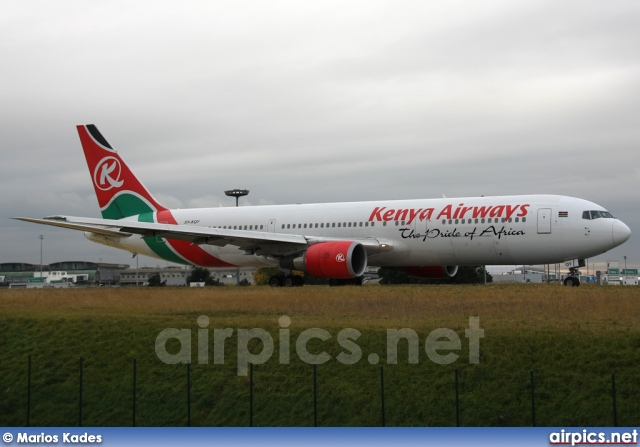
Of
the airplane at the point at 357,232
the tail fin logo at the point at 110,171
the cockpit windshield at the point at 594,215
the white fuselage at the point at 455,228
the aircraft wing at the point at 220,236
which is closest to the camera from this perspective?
the cockpit windshield at the point at 594,215

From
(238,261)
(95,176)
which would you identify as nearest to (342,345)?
(238,261)

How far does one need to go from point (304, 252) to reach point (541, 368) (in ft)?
66.3

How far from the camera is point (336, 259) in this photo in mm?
36531

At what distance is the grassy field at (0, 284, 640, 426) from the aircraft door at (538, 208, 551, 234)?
760 cm

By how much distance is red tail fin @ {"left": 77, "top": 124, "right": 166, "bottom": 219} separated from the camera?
46.8 meters

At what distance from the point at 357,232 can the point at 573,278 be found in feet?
31.5

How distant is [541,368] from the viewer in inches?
787

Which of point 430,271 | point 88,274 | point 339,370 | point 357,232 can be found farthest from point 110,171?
point 88,274

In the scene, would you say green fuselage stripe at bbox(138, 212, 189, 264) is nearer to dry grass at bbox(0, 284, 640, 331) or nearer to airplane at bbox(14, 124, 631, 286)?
airplane at bbox(14, 124, 631, 286)

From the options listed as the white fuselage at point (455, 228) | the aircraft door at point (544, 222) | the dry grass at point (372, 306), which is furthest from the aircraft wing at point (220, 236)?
the aircraft door at point (544, 222)

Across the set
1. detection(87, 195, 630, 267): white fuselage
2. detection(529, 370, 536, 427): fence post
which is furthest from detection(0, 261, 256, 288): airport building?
detection(529, 370, 536, 427): fence post

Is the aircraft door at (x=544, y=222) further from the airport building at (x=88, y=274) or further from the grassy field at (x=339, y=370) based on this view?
the airport building at (x=88, y=274)

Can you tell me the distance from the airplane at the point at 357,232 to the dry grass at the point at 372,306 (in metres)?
2.22

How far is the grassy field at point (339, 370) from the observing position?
18438mm
